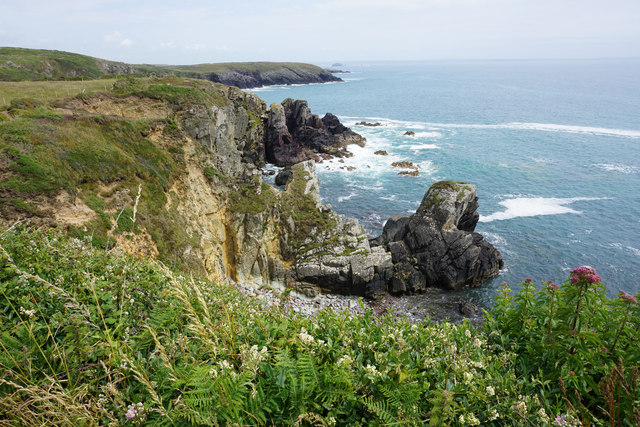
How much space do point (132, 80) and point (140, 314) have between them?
4877 centimetres

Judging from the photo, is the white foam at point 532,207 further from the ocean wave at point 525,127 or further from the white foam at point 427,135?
the ocean wave at point 525,127

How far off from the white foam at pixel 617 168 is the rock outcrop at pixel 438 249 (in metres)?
49.6

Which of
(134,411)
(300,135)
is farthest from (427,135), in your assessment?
(134,411)

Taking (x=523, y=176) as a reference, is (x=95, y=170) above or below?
above

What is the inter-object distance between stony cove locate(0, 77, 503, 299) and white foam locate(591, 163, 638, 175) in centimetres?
4722

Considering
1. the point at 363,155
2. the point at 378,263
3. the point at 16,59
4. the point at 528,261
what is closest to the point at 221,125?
the point at 378,263

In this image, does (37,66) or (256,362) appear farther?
(37,66)

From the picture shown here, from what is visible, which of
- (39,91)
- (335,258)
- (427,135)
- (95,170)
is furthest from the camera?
(427,135)

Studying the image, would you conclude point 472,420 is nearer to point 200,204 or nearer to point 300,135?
point 200,204

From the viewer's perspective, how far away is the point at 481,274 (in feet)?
125

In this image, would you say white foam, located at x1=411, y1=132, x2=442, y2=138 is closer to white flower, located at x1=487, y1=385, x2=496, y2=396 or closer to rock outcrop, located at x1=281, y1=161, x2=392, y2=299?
rock outcrop, located at x1=281, y1=161, x2=392, y2=299

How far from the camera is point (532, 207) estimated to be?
5338cm

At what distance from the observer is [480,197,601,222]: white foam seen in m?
51.3

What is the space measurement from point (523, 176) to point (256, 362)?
250 feet
